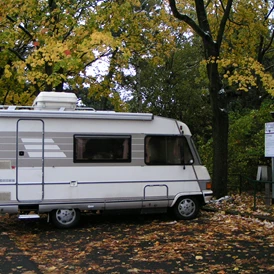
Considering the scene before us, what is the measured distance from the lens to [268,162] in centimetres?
1445

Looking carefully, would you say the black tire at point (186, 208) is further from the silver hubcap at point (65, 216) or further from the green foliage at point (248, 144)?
the green foliage at point (248, 144)

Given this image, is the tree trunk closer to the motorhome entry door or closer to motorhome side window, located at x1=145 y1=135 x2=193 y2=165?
motorhome side window, located at x1=145 y1=135 x2=193 y2=165

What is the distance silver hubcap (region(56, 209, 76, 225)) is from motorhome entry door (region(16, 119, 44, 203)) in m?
0.62

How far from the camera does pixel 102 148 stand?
935cm

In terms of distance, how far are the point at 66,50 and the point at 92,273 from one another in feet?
20.9

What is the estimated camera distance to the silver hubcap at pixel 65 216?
915cm

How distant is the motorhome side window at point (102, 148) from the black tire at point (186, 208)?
5.76 feet

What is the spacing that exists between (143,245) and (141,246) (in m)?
0.08

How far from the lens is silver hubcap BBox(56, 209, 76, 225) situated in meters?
9.15

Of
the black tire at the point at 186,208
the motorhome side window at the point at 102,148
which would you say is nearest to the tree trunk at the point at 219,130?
the black tire at the point at 186,208

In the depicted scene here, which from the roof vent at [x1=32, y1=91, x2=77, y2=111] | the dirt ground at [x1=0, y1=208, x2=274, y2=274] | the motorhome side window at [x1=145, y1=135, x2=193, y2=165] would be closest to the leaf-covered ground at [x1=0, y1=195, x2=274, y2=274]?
the dirt ground at [x1=0, y1=208, x2=274, y2=274]

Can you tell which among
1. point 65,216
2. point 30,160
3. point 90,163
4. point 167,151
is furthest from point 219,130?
point 30,160

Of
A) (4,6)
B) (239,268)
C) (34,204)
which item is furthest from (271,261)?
(4,6)

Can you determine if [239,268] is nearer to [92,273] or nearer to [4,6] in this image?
[92,273]
